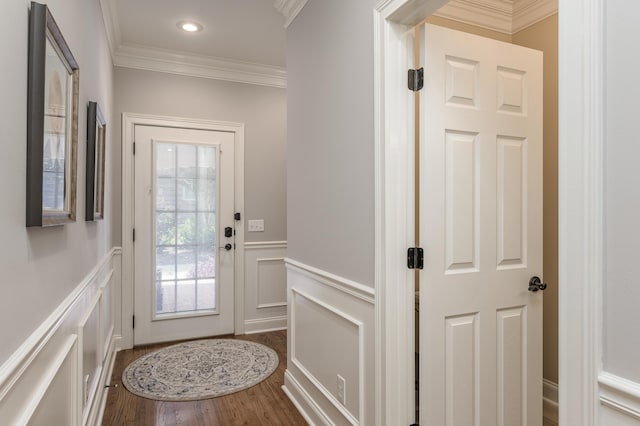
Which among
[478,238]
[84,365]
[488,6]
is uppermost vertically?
[488,6]

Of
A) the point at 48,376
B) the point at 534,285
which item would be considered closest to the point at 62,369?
the point at 48,376

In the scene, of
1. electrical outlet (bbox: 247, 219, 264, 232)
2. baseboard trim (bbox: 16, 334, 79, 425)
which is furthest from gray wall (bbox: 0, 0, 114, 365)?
electrical outlet (bbox: 247, 219, 264, 232)

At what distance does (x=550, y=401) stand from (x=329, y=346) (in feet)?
4.59

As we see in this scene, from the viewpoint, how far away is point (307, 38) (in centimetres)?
230

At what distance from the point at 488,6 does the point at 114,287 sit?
3.71m

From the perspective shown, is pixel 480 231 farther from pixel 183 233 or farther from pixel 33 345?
pixel 183 233

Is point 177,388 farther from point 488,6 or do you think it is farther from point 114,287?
point 488,6

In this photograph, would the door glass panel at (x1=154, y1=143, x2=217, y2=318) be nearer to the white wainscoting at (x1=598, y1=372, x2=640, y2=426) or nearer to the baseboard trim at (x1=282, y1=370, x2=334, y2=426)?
the baseboard trim at (x1=282, y1=370, x2=334, y2=426)

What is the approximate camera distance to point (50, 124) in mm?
1146

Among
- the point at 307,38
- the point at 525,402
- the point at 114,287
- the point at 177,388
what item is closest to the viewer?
the point at 525,402

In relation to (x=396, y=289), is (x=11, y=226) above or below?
above

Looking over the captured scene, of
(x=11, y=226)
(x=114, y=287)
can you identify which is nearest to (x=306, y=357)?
(x=11, y=226)

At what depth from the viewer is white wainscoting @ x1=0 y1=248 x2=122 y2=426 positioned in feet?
2.87

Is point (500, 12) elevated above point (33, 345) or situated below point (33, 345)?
above
